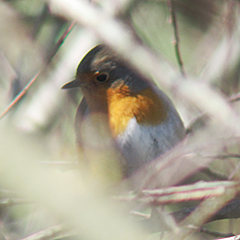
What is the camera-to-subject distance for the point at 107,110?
9.06 feet

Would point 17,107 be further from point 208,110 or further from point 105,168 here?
point 208,110

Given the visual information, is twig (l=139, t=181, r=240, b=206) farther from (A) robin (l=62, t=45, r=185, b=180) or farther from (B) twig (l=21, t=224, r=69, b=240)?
(A) robin (l=62, t=45, r=185, b=180)

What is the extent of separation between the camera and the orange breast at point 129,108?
2.72 metres

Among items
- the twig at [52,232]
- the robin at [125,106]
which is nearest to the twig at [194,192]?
the twig at [52,232]

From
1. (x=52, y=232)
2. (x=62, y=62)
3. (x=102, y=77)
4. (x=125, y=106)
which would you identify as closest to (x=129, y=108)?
(x=125, y=106)

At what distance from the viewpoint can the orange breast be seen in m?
2.72

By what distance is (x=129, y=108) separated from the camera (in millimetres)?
2727

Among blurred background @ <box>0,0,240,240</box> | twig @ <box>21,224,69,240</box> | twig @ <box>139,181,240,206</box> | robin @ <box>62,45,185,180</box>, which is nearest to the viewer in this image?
twig @ <box>139,181,240,206</box>

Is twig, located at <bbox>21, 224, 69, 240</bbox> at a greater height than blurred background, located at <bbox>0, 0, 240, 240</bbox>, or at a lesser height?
lesser

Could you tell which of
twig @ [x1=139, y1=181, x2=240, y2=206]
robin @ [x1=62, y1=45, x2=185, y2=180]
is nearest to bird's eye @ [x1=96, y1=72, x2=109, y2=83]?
→ robin @ [x1=62, y1=45, x2=185, y2=180]

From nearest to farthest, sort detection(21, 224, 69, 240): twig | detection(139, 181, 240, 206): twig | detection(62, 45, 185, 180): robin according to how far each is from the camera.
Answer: detection(139, 181, 240, 206): twig, detection(21, 224, 69, 240): twig, detection(62, 45, 185, 180): robin

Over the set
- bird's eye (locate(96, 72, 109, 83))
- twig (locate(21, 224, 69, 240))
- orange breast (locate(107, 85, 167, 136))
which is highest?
bird's eye (locate(96, 72, 109, 83))

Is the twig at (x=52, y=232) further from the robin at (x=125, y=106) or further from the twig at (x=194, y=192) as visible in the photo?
the robin at (x=125, y=106)

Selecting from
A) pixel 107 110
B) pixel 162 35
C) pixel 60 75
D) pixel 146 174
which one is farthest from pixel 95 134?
pixel 162 35
